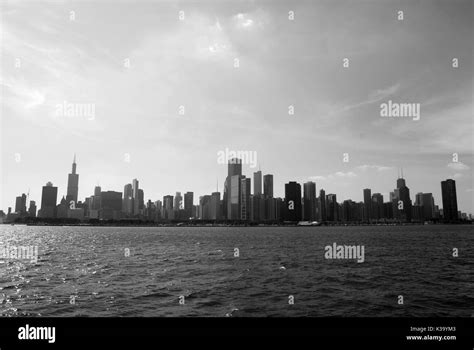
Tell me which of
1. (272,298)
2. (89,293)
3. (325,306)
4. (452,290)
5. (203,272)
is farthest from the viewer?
(203,272)

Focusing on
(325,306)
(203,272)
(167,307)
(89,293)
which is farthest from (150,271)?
(325,306)

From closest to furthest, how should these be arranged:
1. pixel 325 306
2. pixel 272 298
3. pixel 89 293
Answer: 1. pixel 325 306
2. pixel 272 298
3. pixel 89 293

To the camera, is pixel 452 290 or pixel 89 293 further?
pixel 452 290
